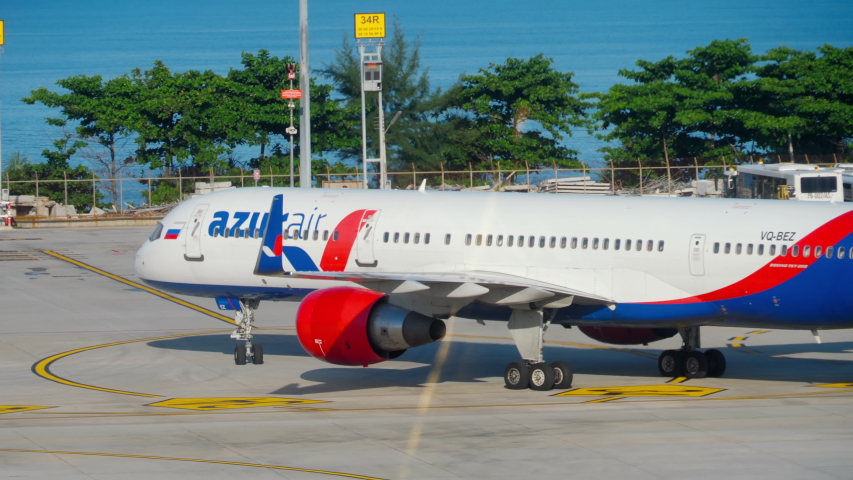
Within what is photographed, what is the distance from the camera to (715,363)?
28766mm

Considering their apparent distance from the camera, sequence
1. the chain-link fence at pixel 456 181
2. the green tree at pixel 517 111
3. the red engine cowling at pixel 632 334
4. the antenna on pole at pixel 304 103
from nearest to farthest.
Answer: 1. the red engine cowling at pixel 632 334
2. the antenna on pole at pixel 304 103
3. the chain-link fence at pixel 456 181
4. the green tree at pixel 517 111

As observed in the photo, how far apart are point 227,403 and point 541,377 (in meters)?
7.38

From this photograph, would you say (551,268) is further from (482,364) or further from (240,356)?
(240,356)

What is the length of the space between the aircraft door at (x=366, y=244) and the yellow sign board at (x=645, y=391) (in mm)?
6185

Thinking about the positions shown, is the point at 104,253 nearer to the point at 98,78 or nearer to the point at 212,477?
the point at 98,78

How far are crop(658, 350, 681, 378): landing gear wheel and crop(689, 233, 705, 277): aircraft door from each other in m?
3.73

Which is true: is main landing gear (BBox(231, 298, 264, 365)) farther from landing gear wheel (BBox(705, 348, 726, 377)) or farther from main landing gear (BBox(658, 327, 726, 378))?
landing gear wheel (BBox(705, 348, 726, 377))

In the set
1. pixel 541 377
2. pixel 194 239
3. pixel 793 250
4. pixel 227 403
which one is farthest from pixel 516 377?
pixel 194 239

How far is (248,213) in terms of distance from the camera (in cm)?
3112

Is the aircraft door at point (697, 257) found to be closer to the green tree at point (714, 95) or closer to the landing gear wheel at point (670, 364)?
the landing gear wheel at point (670, 364)

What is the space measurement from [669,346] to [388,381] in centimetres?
1017

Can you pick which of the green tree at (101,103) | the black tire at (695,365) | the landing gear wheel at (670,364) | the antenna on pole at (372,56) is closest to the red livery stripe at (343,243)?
the landing gear wheel at (670,364)

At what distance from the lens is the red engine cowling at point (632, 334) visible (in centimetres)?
2936

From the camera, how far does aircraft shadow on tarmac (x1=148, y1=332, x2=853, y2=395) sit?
2867cm
